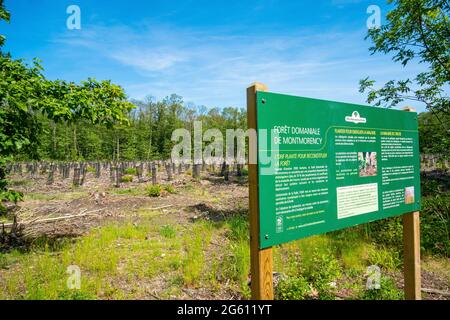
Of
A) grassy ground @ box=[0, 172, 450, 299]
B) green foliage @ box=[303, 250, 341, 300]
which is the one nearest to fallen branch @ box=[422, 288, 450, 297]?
grassy ground @ box=[0, 172, 450, 299]

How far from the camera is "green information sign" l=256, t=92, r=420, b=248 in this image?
2.11m

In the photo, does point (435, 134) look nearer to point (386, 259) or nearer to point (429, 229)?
point (429, 229)

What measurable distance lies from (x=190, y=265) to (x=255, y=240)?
2769mm

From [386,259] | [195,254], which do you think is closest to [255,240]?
[195,254]

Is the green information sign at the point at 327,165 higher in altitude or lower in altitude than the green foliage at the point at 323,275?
higher

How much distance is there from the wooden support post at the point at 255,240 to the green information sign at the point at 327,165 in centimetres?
4

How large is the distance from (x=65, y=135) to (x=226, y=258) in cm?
4215

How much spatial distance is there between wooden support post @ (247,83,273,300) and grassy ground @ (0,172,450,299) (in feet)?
5.89

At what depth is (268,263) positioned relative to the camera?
2.13m

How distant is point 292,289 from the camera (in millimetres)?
3623

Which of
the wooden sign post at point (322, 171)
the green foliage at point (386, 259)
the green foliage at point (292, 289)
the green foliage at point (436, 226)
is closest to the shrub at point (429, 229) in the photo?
the green foliage at point (436, 226)

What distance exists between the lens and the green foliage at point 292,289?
357cm

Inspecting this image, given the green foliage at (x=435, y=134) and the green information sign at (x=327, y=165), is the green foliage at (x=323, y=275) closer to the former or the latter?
the green information sign at (x=327, y=165)
